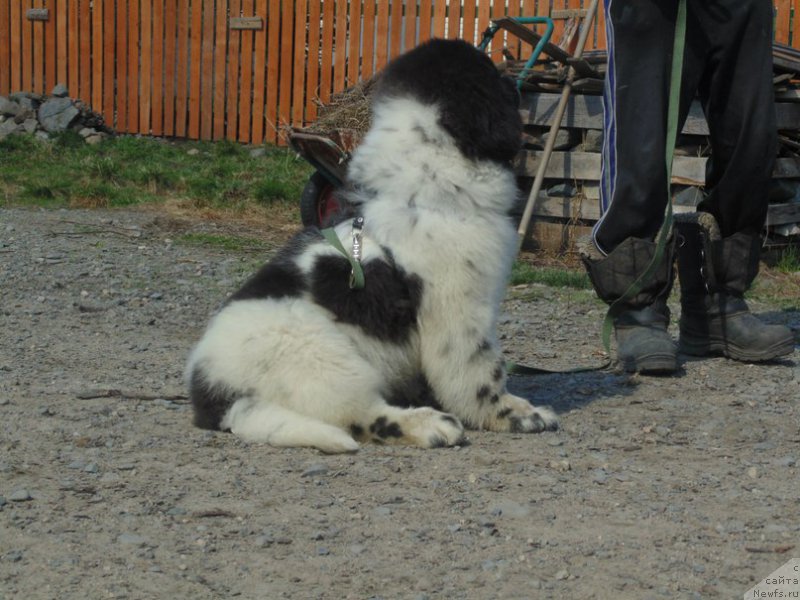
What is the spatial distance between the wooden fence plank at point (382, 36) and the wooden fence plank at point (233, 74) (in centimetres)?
192

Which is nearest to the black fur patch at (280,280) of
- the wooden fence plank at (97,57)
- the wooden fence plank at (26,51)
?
the wooden fence plank at (97,57)

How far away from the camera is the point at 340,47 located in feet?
41.3

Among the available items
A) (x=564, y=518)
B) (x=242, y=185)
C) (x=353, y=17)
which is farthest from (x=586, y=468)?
(x=353, y=17)

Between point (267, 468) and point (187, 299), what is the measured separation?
2953 millimetres

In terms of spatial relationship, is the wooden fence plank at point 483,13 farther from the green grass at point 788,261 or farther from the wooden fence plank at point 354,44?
the green grass at point 788,261

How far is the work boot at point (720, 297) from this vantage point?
4.85m

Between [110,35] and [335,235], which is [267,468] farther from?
[110,35]

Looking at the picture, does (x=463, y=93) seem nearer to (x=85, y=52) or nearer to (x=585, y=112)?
(x=585, y=112)

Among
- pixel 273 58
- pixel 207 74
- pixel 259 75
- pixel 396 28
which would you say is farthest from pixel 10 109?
pixel 396 28

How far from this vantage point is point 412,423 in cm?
361

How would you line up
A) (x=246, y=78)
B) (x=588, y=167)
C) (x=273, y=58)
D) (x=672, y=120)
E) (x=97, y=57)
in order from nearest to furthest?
(x=672, y=120) → (x=588, y=167) → (x=273, y=58) → (x=246, y=78) → (x=97, y=57)

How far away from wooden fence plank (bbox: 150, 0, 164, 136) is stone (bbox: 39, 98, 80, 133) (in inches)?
37.3

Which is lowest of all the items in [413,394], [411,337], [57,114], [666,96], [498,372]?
[57,114]

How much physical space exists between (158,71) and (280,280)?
1083 centimetres
